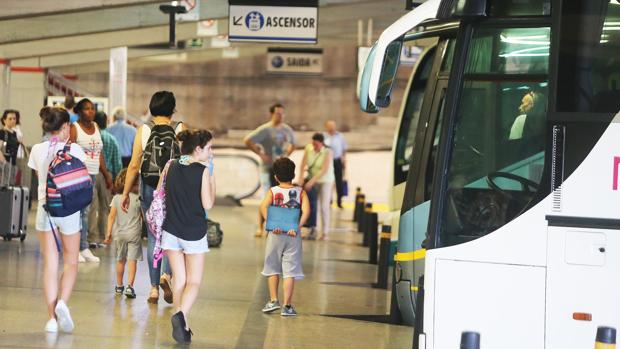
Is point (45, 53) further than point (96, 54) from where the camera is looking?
No

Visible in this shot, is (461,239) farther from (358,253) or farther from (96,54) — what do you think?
(96,54)

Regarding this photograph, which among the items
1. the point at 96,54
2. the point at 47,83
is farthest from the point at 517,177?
the point at 96,54

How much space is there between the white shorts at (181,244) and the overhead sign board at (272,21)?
12.1 metres

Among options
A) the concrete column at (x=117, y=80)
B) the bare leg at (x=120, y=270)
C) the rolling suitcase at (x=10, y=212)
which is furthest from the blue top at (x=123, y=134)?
the concrete column at (x=117, y=80)

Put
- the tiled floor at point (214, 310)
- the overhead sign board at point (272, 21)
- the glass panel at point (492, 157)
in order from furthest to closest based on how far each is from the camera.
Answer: the overhead sign board at point (272, 21) → the tiled floor at point (214, 310) → the glass panel at point (492, 157)

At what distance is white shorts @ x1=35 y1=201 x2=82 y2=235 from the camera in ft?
29.8

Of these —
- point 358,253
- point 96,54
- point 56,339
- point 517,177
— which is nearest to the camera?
point 517,177

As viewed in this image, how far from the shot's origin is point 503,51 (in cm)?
692

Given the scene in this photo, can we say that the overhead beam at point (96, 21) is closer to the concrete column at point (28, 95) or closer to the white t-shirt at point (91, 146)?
the concrete column at point (28, 95)

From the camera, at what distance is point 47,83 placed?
31.0 m

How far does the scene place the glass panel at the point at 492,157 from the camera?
262 inches

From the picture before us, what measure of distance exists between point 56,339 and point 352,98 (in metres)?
28.6

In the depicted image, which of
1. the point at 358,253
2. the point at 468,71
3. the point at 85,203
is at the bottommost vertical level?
the point at 358,253

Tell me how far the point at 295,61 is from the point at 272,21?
11181mm
